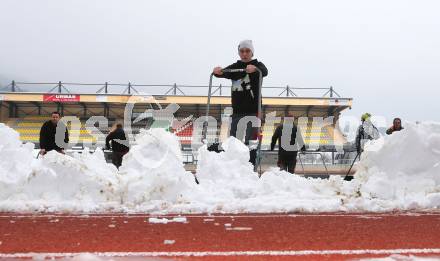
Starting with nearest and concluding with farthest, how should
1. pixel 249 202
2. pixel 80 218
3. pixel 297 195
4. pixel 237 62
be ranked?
pixel 80 218, pixel 249 202, pixel 297 195, pixel 237 62

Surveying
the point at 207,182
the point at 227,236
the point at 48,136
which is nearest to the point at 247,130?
the point at 207,182

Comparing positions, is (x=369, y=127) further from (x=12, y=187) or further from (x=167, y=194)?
(x=12, y=187)

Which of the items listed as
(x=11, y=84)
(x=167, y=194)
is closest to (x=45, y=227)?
(x=167, y=194)

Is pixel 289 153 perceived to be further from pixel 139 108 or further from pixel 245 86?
pixel 139 108

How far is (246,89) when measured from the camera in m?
6.77

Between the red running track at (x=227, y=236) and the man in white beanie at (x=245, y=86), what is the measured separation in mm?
2346

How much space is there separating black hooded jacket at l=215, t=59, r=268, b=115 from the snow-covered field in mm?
747

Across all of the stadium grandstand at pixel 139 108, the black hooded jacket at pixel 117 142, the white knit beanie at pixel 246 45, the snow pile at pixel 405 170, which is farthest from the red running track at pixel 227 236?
the stadium grandstand at pixel 139 108

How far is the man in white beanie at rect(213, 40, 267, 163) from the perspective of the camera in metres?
6.77

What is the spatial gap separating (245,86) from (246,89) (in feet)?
0.15

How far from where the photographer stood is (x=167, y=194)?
17.8ft

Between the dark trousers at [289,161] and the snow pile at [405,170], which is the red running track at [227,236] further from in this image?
the dark trousers at [289,161]

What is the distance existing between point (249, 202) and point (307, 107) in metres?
28.3

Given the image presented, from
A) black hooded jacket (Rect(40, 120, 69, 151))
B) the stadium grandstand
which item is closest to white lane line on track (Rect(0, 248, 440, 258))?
black hooded jacket (Rect(40, 120, 69, 151))
